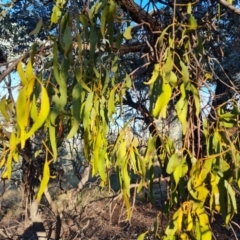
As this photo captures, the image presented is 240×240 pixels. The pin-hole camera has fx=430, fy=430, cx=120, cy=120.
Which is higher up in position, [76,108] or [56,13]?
[56,13]

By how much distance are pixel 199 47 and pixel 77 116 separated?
0.42m

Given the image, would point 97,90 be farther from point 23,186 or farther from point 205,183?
point 23,186

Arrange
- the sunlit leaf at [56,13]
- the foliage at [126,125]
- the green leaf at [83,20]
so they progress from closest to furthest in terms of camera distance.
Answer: the foliage at [126,125]
the green leaf at [83,20]
the sunlit leaf at [56,13]

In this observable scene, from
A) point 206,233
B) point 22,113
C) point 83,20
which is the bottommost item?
point 206,233

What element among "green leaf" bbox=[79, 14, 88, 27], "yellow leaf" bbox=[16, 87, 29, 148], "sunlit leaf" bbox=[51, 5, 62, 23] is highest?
"sunlit leaf" bbox=[51, 5, 62, 23]

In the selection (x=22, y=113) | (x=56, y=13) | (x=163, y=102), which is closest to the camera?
(x=22, y=113)

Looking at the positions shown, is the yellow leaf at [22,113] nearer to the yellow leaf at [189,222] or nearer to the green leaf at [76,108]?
the green leaf at [76,108]

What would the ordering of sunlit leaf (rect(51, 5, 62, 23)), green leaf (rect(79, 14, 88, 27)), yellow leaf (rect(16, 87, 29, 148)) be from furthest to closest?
sunlit leaf (rect(51, 5, 62, 23)), green leaf (rect(79, 14, 88, 27)), yellow leaf (rect(16, 87, 29, 148))

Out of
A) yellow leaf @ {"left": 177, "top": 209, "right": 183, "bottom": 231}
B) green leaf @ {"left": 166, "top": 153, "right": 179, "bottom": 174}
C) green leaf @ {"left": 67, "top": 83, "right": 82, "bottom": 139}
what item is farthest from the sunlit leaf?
yellow leaf @ {"left": 177, "top": 209, "right": 183, "bottom": 231}

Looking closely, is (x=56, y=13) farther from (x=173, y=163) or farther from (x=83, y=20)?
(x=173, y=163)

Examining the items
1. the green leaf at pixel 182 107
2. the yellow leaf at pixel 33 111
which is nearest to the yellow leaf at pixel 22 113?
the yellow leaf at pixel 33 111

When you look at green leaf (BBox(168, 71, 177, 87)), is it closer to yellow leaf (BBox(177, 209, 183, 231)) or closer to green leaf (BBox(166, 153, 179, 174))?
green leaf (BBox(166, 153, 179, 174))

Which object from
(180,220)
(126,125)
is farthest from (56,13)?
(180,220)

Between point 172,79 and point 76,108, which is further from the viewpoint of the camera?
point 172,79
